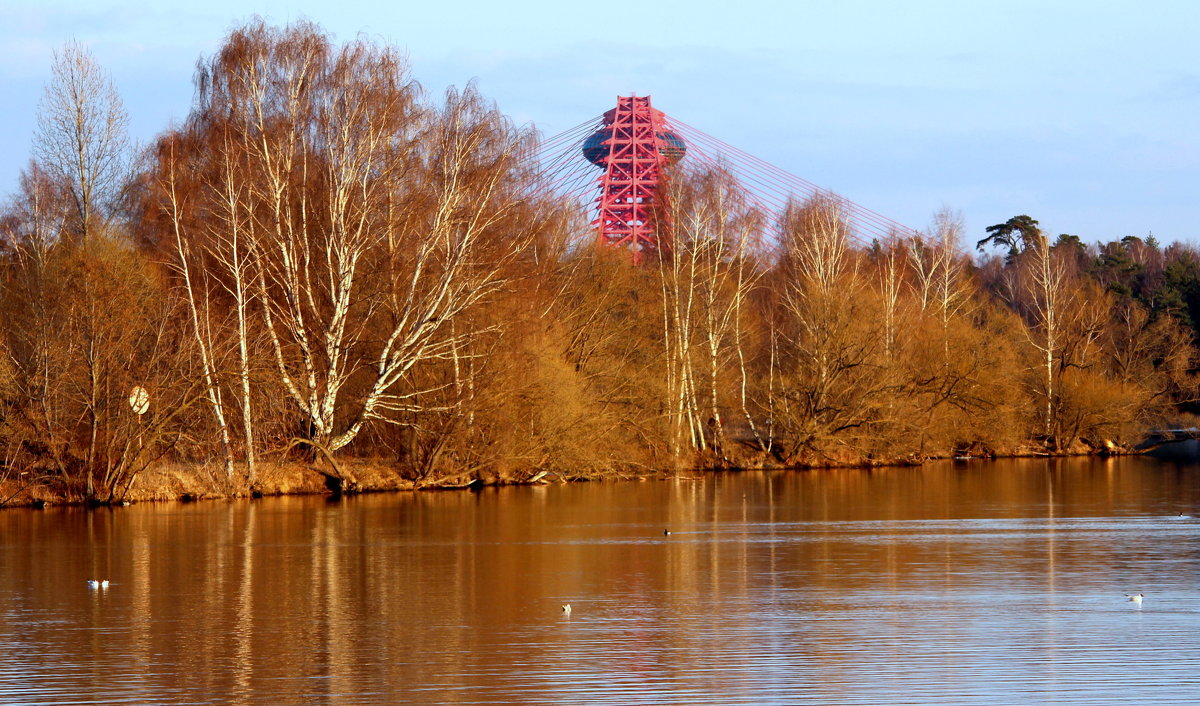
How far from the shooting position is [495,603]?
57.7ft

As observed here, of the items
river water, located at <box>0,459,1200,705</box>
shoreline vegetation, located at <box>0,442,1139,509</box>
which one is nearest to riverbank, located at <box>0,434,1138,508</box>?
shoreline vegetation, located at <box>0,442,1139,509</box>

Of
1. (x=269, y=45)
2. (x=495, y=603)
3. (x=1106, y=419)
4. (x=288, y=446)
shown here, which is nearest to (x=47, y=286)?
(x=288, y=446)

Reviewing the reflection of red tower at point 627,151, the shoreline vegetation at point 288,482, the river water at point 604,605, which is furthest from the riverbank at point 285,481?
the reflection of red tower at point 627,151

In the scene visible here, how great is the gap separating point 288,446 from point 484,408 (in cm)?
573

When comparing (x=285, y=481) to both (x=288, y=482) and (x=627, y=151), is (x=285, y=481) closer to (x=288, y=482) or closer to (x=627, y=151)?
(x=288, y=482)

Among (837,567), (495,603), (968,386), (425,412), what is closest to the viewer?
(495,603)

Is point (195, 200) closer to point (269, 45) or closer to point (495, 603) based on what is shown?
point (269, 45)

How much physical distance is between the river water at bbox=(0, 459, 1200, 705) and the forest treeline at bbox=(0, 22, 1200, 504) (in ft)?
13.5

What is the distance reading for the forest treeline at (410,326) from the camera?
3297 cm

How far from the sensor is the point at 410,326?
130ft

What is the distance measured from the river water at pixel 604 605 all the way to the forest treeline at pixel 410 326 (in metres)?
4.11

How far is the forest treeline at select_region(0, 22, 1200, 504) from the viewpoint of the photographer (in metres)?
33.0

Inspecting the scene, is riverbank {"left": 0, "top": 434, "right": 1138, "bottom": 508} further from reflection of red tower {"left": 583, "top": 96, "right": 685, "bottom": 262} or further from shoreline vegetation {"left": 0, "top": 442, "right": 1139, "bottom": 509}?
reflection of red tower {"left": 583, "top": 96, "right": 685, "bottom": 262}

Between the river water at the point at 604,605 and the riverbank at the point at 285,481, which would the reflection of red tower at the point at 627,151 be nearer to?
the riverbank at the point at 285,481
